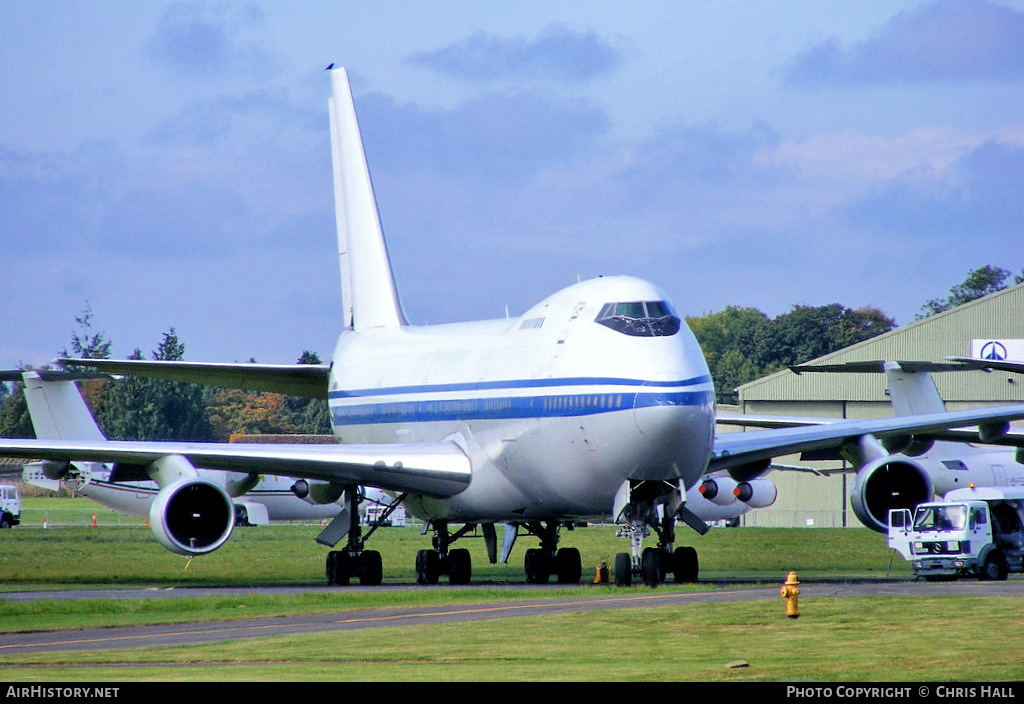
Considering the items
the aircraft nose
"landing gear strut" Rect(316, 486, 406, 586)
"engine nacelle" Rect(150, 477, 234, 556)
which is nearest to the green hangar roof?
"landing gear strut" Rect(316, 486, 406, 586)

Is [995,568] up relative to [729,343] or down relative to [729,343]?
down

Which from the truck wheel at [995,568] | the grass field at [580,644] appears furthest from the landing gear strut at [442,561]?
the truck wheel at [995,568]

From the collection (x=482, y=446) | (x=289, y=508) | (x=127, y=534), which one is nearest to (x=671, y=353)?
(x=482, y=446)

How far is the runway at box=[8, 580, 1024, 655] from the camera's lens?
69.4 ft

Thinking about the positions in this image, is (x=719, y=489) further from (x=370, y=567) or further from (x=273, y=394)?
(x=273, y=394)

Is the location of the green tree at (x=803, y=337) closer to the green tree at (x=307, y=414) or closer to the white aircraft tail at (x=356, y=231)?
the green tree at (x=307, y=414)

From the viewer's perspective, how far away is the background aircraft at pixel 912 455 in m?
33.8

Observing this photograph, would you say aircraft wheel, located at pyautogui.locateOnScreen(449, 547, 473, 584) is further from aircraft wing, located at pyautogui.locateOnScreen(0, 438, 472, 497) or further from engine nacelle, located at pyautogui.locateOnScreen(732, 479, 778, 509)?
engine nacelle, located at pyautogui.locateOnScreen(732, 479, 778, 509)

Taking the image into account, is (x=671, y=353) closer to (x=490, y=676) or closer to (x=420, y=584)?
(x=420, y=584)

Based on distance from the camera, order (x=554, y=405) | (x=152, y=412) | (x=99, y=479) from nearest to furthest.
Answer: (x=554, y=405), (x=99, y=479), (x=152, y=412)

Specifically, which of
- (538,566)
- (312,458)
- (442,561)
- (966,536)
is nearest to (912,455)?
(966,536)

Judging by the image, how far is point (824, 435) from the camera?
3306 cm

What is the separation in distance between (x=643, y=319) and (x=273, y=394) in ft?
390

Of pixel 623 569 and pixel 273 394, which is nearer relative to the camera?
pixel 623 569
